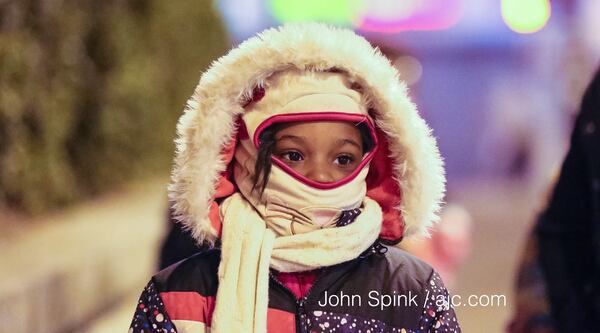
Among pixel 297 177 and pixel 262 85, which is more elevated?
pixel 262 85

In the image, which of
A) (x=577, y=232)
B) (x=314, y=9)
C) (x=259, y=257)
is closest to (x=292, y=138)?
(x=259, y=257)

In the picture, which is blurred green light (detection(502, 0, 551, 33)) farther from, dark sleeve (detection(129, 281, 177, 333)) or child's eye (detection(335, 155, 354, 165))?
dark sleeve (detection(129, 281, 177, 333))

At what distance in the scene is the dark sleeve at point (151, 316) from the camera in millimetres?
2150

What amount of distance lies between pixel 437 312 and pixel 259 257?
37 cm

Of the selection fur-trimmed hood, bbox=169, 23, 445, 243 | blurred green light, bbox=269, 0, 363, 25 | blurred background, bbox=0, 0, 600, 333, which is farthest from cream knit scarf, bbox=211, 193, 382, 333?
blurred green light, bbox=269, 0, 363, 25

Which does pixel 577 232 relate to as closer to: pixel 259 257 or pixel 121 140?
pixel 259 257

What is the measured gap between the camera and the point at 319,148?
2.22 m

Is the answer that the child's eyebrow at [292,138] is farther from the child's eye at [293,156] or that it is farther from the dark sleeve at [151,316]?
the dark sleeve at [151,316]

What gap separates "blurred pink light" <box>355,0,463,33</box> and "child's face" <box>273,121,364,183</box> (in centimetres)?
1220

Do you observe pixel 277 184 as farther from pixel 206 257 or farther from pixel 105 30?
pixel 105 30

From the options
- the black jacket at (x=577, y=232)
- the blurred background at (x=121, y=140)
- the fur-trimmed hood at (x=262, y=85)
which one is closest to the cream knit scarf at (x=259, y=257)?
the fur-trimmed hood at (x=262, y=85)

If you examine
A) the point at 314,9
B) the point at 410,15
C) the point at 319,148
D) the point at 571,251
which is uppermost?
the point at 410,15

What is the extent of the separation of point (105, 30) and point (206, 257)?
717 centimetres

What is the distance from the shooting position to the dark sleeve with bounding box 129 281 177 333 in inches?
84.7
